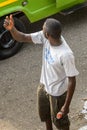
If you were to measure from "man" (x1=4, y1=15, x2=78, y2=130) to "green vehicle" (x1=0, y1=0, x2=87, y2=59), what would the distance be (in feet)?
7.79

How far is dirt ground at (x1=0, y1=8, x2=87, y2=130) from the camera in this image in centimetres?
521

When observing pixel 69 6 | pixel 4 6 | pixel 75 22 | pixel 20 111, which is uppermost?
pixel 4 6

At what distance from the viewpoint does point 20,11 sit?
6.58 m

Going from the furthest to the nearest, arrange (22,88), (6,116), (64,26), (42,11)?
(64,26) < (42,11) < (22,88) < (6,116)

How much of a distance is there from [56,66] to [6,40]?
296 cm

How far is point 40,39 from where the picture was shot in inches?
159

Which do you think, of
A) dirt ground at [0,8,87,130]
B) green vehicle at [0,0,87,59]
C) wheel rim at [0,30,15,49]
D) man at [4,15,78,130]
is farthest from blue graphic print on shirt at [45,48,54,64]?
wheel rim at [0,30,15,49]

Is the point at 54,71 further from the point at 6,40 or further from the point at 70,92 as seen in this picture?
the point at 6,40

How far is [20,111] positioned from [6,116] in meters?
0.21

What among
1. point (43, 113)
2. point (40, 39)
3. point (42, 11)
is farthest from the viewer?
point (42, 11)

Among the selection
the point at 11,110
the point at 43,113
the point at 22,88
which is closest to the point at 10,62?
the point at 22,88

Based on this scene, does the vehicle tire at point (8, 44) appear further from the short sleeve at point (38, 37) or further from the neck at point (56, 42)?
the neck at point (56, 42)

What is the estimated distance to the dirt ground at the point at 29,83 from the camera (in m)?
5.21

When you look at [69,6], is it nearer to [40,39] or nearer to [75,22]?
[75,22]
